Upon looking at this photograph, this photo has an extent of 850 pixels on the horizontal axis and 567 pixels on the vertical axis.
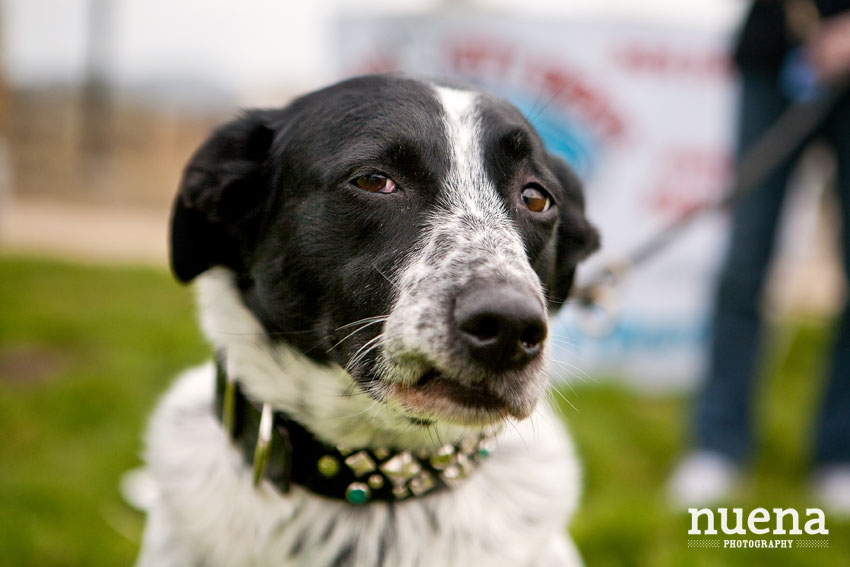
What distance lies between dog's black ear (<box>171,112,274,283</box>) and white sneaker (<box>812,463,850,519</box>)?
2.73m

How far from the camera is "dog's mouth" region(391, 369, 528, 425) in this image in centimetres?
152

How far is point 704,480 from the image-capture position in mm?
3289

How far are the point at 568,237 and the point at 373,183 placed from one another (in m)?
0.64

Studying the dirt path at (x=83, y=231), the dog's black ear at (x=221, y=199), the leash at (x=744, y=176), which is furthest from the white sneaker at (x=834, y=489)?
the dirt path at (x=83, y=231)

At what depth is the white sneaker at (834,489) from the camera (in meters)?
3.20

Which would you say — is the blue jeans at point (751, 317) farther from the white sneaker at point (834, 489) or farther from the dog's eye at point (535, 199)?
the dog's eye at point (535, 199)

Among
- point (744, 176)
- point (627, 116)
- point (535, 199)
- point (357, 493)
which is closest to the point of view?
point (357, 493)

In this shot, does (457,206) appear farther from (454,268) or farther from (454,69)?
(454,69)

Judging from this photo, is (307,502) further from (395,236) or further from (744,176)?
(744,176)

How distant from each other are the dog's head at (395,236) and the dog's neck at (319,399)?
39mm

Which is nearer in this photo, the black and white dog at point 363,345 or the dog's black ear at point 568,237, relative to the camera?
the black and white dog at point 363,345

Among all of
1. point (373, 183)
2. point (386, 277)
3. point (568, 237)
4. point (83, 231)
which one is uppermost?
point (83, 231)

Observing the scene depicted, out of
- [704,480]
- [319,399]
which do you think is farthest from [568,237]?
[704,480]

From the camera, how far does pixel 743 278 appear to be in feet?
10.8
